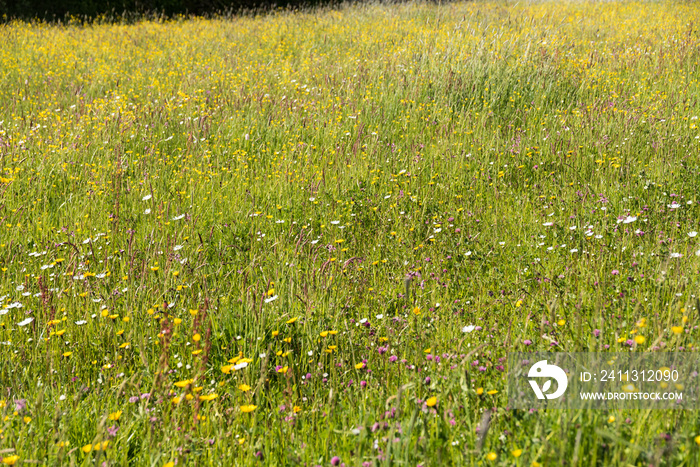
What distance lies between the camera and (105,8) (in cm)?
1669

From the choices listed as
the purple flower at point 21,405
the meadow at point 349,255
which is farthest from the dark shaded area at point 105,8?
the purple flower at point 21,405

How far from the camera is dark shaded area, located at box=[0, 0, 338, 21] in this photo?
15398mm

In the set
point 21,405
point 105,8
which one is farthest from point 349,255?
point 105,8

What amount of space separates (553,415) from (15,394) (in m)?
1.96

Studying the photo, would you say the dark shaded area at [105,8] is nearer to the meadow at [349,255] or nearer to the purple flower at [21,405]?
the meadow at [349,255]

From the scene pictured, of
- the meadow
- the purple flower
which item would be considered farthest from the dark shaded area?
the purple flower

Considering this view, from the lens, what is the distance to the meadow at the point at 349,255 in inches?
64.1

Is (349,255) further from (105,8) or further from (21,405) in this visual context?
(105,8)

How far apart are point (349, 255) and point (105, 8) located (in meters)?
17.8

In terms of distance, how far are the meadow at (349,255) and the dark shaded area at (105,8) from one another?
1079cm

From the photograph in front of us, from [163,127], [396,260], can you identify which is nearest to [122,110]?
[163,127]

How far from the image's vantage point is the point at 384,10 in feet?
41.1

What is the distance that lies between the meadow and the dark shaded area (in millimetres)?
10786

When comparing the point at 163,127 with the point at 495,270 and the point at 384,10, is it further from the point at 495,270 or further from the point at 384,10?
the point at 384,10
